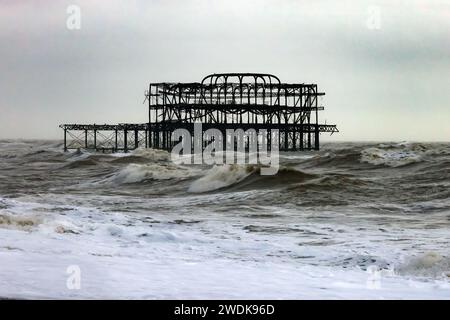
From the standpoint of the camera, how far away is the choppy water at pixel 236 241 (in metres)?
7.12

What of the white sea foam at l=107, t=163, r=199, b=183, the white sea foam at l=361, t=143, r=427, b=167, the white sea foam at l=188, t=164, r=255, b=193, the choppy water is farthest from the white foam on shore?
the white sea foam at l=361, t=143, r=427, b=167

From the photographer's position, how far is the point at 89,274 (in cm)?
748

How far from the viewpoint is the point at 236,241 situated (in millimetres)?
11195

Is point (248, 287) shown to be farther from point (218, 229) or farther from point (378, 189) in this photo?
point (378, 189)

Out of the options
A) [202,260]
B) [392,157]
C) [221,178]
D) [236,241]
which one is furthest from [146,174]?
[202,260]

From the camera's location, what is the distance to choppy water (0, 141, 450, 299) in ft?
23.4

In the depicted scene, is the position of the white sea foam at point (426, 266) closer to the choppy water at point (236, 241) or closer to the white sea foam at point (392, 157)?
the choppy water at point (236, 241)

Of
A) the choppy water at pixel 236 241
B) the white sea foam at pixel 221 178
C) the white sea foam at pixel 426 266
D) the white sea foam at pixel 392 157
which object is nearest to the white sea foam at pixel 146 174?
the white sea foam at pixel 221 178

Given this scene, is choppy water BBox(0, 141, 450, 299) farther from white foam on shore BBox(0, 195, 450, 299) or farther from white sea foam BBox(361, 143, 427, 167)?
white sea foam BBox(361, 143, 427, 167)

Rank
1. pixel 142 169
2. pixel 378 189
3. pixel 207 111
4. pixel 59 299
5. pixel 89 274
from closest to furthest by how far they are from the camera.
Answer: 1. pixel 59 299
2. pixel 89 274
3. pixel 378 189
4. pixel 142 169
5. pixel 207 111

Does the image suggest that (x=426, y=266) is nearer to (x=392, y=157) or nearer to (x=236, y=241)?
(x=236, y=241)

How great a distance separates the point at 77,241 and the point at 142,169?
2030 cm
